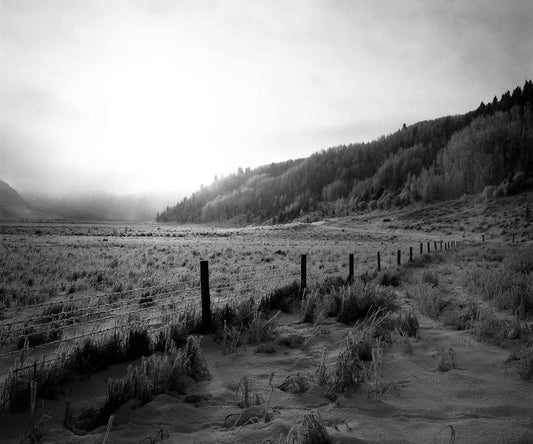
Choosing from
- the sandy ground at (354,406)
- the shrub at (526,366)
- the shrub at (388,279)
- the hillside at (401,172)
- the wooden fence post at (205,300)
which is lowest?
the shrub at (388,279)

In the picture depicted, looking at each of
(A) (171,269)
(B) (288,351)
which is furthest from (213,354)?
(A) (171,269)

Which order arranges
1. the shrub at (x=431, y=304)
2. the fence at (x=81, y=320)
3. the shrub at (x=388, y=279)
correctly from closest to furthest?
1. the fence at (x=81, y=320)
2. the shrub at (x=431, y=304)
3. the shrub at (x=388, y=279)

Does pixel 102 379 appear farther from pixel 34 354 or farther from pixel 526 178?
pixel 526 178

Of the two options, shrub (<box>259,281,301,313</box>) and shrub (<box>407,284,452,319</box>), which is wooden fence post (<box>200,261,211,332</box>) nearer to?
shrub (<box>259,281,301,313</box>)

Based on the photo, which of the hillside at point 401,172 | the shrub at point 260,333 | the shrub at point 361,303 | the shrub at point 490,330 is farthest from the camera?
the hillside at point 401,172

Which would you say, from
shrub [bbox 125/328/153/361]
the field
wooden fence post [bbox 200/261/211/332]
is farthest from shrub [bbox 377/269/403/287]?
shrub [bbox 125/328/153/361]

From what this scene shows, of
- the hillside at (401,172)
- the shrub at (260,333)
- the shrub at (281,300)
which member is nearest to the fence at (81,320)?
the shrub at (281,300)

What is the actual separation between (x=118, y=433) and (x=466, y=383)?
3859mm

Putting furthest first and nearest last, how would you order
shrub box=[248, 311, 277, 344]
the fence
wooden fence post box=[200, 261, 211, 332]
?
wooden fence post box=[200, 261, 211, 332] < shrub box=[248, 311, 277, 344] < the fence

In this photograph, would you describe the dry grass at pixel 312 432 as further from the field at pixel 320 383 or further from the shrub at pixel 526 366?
the shrub at pixel 526 366

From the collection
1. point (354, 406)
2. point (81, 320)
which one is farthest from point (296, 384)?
point (81, 320)

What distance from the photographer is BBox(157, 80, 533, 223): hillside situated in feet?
334

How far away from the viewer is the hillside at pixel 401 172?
10188 centimetres

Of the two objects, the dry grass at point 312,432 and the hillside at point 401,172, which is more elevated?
the hillside at point 401,172
